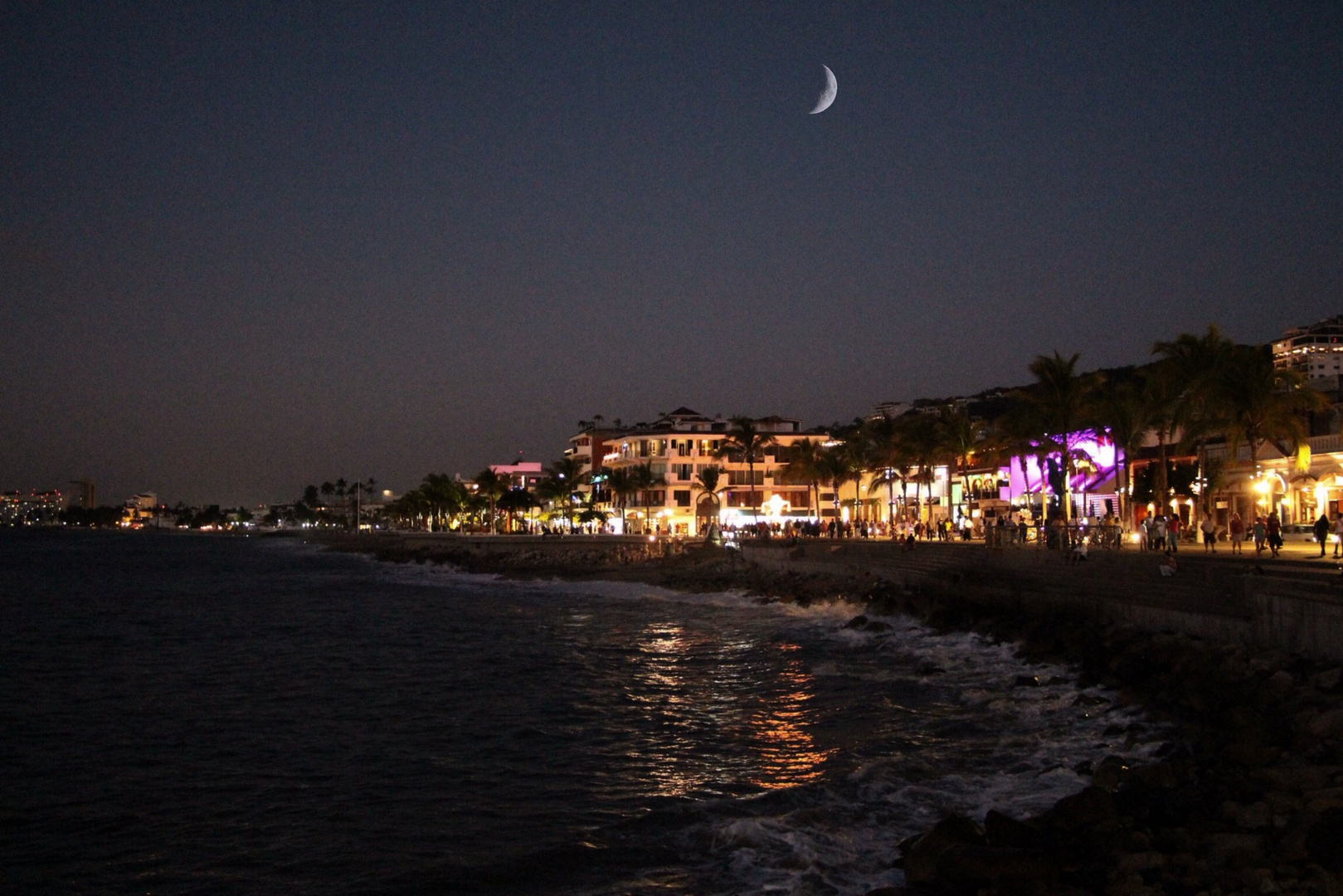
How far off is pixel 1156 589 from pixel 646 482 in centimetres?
7570

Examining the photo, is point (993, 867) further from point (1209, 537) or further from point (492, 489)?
point (492, 489)

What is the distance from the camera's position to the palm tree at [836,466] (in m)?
81.0

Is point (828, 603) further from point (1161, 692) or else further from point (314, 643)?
point (1161, 692)

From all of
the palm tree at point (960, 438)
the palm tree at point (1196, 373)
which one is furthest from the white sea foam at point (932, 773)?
the palm tree at point (960, 438)

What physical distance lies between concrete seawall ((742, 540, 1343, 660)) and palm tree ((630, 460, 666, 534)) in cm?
5548

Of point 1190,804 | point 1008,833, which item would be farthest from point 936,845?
point 1190,804

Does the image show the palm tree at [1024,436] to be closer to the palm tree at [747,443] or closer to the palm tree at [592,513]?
the palm tree at [747,443]

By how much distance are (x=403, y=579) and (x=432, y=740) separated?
5575 centimetres

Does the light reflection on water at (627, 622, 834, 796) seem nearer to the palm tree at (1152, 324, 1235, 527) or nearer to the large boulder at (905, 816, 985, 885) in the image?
the large boulder at (905, 816, 985, 885)

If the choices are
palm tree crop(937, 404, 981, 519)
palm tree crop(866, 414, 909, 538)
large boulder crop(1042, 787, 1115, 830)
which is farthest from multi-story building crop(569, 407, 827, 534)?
large boulder crop(1042, 787, 1115, 830)

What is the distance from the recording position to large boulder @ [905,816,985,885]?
9.67 m

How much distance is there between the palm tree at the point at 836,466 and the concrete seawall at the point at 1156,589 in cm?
3851

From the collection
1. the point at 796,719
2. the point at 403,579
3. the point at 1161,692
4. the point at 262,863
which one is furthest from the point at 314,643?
the point at 403,579

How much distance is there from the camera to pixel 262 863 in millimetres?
11328
